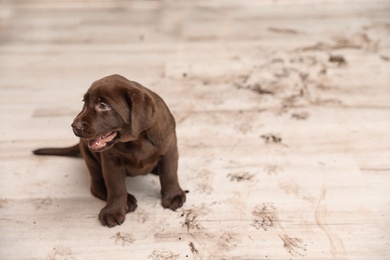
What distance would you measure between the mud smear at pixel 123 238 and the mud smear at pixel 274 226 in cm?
58

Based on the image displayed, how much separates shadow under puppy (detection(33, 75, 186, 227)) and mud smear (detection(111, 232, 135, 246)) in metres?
0.06

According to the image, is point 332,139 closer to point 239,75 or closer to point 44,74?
point 239,75

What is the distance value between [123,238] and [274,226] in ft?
2.33

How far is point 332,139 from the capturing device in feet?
9.69

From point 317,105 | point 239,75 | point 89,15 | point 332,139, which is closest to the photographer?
point 332,139

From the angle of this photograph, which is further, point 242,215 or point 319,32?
point 319,32

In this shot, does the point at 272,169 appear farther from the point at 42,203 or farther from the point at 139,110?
the point at 42,203

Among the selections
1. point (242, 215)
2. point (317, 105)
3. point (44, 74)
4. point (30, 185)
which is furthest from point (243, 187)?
point (44, 74)

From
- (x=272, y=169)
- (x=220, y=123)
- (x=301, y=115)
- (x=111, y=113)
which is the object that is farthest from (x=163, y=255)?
(x=301, y=115)

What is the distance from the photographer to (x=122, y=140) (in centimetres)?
215

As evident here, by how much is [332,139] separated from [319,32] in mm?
1401

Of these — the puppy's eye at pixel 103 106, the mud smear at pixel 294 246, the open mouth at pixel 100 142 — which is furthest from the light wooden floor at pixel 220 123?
the puppy's eye at pixel 103 106

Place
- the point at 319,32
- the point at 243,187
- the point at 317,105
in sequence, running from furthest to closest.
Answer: the point at 319,32
the point at 317,105
the point at 243,187

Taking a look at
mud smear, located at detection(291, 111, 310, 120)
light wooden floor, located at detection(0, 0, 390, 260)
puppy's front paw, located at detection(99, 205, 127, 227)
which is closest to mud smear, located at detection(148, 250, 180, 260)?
light wooden floor, located at detection(0, 0, 390, 260)
